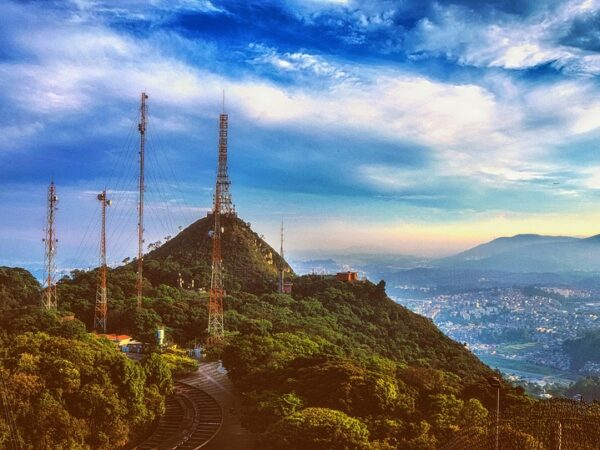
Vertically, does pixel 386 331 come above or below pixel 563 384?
above

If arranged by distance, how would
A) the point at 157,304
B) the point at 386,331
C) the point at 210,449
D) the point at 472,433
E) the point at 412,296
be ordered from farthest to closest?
the point at 412,296 → the point at 386,331 → the point at 157,304 → the point at 210,449 → the point at 472,433

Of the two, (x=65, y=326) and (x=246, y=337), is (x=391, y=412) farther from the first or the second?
(x=65, y=326)

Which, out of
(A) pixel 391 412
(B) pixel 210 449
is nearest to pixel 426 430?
(A) pixel 391 412

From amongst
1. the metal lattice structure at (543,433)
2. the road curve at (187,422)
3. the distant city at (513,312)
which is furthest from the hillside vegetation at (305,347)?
→ the distant city at (513,312)

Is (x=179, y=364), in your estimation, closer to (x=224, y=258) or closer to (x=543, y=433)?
(x=543, y=433)

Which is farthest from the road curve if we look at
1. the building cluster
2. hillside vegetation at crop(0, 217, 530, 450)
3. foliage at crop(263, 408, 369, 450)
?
the building cluster

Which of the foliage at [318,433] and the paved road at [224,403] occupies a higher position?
the foliage at [318,433]

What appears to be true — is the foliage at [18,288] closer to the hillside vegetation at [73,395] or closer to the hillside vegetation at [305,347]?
the hillside vegetation at [305,347]
